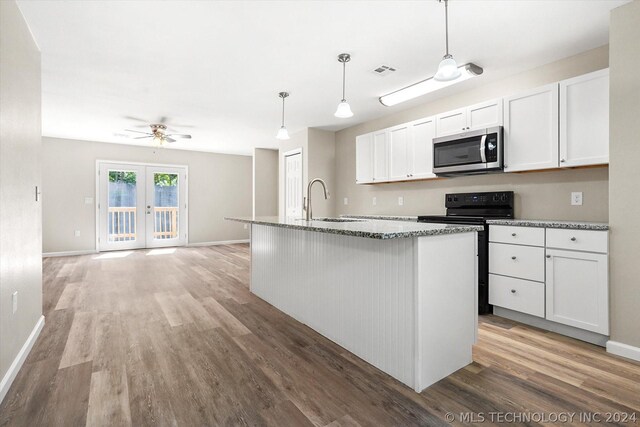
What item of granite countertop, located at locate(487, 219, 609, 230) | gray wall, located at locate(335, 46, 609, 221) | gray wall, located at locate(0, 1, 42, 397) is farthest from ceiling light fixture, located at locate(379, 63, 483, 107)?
gray wall, located at locate(0, 1, 42, 397)

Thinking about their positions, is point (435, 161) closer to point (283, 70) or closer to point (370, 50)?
point (370, 50)

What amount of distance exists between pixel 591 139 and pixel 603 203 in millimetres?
605

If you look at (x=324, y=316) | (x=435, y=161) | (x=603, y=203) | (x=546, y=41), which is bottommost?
(x=324, y=316)

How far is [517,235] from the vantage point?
2.83m

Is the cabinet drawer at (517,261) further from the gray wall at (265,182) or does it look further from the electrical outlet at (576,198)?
the gray wall at (265,182)

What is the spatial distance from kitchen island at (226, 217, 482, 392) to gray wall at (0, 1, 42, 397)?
1.74 metres

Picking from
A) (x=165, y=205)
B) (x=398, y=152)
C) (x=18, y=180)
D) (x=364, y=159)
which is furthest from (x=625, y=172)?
(x=165, y=205)

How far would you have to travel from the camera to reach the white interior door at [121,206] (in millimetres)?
6941

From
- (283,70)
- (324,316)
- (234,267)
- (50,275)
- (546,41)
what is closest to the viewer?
(324,316)

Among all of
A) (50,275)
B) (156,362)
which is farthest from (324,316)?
(50,275)

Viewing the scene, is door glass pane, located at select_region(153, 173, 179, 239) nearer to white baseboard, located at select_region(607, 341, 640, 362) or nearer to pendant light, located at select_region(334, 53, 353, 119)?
pendant light, located at select_region(334, 53, 353, 119)

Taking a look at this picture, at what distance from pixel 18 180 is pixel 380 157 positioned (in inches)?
151

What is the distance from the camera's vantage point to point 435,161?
373 cm

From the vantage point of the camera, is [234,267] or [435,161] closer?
[435,161]
